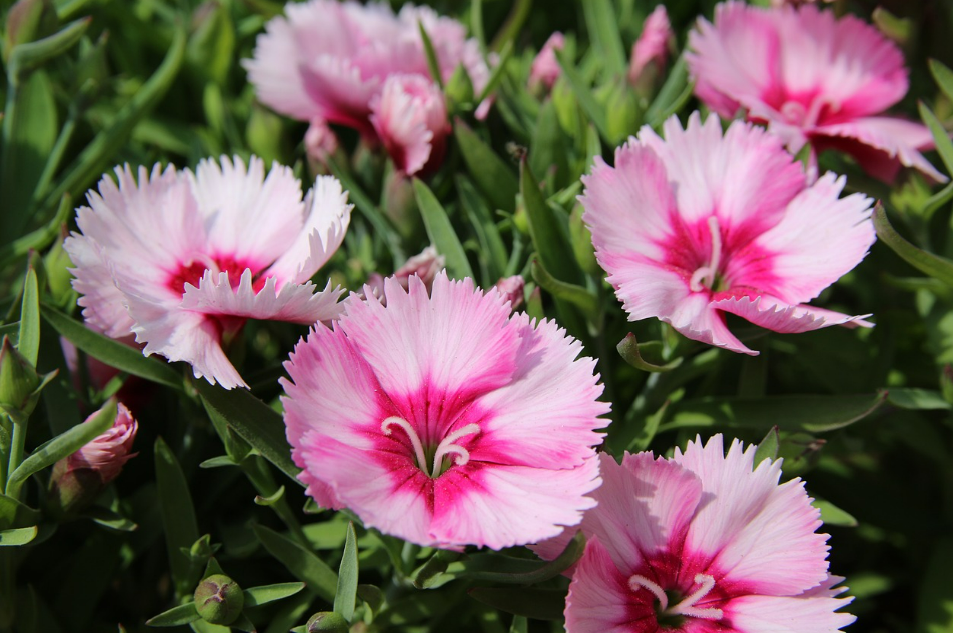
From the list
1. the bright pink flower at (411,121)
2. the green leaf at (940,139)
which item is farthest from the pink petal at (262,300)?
the green leaf at (940,139)

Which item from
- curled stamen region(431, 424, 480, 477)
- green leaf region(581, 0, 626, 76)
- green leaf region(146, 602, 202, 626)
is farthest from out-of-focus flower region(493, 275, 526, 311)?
green leaf region(581, 0, 626, 76)

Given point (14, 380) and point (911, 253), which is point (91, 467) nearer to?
point (14, 380)

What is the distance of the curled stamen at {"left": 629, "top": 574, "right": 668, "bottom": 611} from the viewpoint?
1003 millimetres

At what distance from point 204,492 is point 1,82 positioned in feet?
3.18

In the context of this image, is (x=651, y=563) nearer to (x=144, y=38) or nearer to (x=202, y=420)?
(x=202, y=420)

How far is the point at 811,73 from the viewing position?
157cm

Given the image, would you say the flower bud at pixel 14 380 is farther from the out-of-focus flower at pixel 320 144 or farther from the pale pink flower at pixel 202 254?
the out-of-focus flower at pixel 320 144

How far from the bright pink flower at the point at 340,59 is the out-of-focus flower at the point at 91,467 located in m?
0.68

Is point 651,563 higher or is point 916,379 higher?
point 651,563

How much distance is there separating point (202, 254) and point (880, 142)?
1.07 m

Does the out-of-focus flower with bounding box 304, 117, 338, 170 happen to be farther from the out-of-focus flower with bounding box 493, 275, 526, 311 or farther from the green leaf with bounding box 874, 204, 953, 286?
the green leaf with bounding box 874, 204, 953, 286

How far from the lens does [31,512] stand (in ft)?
3.62

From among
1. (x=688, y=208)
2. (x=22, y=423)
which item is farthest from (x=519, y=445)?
(x=22, y=423)

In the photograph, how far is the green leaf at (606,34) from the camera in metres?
1.73
